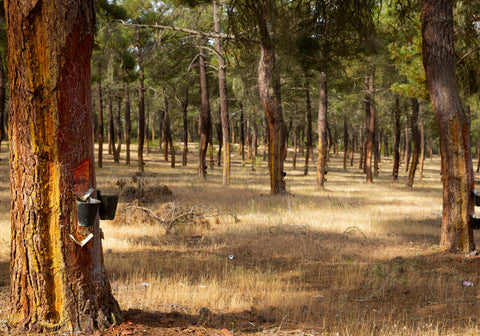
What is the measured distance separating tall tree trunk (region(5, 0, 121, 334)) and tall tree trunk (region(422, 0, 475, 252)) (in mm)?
6227

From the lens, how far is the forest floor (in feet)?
Result: 13.1

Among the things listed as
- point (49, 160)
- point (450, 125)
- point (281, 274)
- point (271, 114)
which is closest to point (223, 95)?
point (271, 114)

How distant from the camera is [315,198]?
599 inches

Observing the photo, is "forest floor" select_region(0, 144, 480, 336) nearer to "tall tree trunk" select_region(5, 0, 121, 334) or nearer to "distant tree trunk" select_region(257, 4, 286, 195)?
"tall tree trunk" select_region(5, 0, 121, 334)

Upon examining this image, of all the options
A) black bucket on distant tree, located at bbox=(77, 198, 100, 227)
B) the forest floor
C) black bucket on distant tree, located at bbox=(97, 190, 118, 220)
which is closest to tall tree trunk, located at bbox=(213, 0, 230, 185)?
the forest floor

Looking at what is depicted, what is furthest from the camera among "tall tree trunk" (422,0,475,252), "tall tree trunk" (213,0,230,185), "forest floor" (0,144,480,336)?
"tall tree trunk" (213,0,230,185)

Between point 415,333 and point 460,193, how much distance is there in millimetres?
4089

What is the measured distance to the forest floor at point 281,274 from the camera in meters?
4.00

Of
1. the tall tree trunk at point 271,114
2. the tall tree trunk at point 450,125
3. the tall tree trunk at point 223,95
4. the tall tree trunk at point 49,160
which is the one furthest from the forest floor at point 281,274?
the tall tree trunk at point 223,95

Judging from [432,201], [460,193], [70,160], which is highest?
[70,160]

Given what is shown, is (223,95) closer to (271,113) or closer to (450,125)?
(271,113)

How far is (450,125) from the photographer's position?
23.4ft

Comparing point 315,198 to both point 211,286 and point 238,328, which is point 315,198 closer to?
point 211,286

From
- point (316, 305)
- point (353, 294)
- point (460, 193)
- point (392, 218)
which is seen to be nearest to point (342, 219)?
point (392, 218)
